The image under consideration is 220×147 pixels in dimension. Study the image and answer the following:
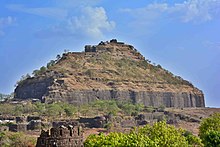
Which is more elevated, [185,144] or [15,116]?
[15,116]

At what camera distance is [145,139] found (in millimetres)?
33344

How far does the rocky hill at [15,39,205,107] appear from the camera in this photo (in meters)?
118

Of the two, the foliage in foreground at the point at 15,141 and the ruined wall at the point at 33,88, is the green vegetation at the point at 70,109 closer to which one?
the ruined wall at the point at 33,88

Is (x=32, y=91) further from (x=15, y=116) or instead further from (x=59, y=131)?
(x=59, y=131)

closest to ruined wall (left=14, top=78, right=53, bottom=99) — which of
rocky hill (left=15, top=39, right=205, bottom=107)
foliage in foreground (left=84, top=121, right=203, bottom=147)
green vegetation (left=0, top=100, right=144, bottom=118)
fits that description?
rocky hill (left=15, top=39, right=205, bottom=107)

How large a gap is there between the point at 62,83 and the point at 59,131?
90354mm

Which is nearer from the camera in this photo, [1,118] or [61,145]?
[61,145]

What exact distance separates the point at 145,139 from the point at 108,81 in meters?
93.6

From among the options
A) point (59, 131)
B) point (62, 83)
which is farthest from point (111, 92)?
point (59, 131)

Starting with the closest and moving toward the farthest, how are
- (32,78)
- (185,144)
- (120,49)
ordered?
(185,144) → (32,78) → (120,49)

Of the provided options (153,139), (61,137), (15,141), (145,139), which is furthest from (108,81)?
(61,137)

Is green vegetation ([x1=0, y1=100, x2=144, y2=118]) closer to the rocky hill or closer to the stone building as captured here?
the rocky hill

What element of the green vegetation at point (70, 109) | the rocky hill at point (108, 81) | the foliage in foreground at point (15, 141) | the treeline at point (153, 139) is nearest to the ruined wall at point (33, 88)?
the rocky hill at point (108, 81)

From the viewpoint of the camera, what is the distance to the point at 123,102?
121 metres
